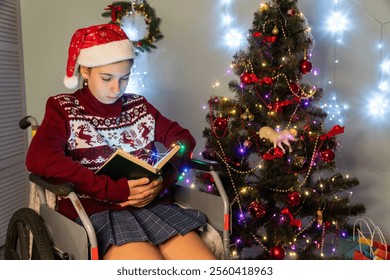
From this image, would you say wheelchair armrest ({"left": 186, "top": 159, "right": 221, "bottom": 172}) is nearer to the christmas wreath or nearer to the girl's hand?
the girl's hand

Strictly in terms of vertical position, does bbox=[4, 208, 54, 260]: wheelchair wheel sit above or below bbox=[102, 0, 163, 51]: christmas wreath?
below

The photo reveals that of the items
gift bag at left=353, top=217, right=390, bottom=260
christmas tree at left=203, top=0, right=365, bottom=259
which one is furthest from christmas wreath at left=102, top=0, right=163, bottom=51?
gift bag at left=353, top=217, right=390, bottom=260

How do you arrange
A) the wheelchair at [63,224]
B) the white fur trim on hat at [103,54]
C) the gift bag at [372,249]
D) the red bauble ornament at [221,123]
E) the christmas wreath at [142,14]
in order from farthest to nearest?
the christmas wreath at [142,14], the red bauble ornament at [221,123], the gift bag at [372,249], the white fur trim on hat at [103,54], the wheelchair at [63,224]

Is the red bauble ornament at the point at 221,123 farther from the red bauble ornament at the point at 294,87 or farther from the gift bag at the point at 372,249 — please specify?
the gift bag at the point at 372,249

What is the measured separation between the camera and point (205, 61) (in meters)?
2.67

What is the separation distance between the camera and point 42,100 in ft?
9.05

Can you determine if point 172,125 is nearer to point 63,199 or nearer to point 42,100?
point 63,199

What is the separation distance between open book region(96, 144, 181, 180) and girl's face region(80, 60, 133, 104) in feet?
0.95

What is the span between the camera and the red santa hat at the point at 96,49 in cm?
153

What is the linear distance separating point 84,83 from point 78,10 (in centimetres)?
118

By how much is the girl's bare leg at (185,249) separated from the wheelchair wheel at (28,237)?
358 millimetres

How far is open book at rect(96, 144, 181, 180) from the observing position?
136 cm

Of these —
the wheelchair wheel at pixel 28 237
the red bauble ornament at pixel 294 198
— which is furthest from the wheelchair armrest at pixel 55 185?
the red bauble ornament at pixel 294 198
